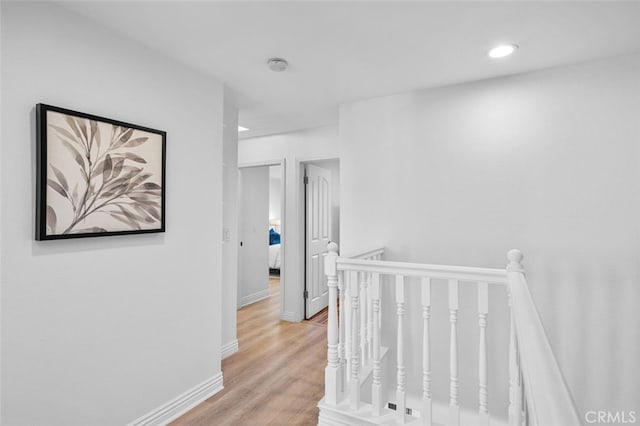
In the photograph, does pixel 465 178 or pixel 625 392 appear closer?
pixel 625 392

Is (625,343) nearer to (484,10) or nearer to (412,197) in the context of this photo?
(412,197)

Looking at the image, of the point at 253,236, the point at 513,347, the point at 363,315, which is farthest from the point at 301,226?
the point at 513,347

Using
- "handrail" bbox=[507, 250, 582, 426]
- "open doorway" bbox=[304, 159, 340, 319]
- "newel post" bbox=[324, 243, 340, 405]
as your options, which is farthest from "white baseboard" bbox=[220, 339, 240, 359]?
"handrail" bbox=[507, 250, 582, 426]

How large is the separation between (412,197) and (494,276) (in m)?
1.29

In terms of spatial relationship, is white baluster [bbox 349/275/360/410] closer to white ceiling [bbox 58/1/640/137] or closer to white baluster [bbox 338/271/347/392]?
white baluster [bbox 338/271/347/392]

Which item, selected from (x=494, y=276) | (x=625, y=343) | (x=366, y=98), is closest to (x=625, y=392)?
(x=625, y=343)

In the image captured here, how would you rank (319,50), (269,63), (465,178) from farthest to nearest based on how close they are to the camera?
(465,178)
(269,63)
(319,50)

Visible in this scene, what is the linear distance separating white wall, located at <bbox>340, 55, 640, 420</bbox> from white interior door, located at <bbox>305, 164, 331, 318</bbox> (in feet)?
5.10

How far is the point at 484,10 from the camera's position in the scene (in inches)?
67.0

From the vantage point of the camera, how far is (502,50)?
6.88 ft

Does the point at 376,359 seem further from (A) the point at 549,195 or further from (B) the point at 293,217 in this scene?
(B) the point at 293,217

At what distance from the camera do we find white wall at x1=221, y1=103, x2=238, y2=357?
316 cm

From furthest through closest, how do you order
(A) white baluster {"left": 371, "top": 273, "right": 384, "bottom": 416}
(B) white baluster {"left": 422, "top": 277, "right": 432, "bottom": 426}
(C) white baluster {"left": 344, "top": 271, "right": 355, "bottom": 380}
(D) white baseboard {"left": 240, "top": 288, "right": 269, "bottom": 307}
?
(D) white baseboard {"left": 240, "top": 288, "right": 269, "bottom": 307}, (C) white baluster {"left": 344, "top": 271, "right": 355, "bottom": 380}, (A) white baluster {"left": 371, "top": 273, "right": 384, "bottom": 416}, (B) white baluster {"left": 422, "top": 277, "right": 432, "bottom": 426}

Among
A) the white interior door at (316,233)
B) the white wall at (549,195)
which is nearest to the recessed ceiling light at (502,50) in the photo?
the white wall at (549,195)
